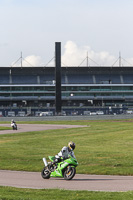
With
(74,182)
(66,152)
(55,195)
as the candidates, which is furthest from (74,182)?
(55,195)

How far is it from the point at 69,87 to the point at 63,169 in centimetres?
12586

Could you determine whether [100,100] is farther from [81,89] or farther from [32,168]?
[32,168]

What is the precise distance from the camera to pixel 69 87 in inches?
5669

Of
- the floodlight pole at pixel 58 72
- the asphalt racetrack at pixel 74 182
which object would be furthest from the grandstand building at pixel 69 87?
the asphalt racetrack at pixel 74 182

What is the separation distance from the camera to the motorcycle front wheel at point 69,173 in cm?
1805

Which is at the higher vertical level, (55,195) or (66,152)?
(66,152)

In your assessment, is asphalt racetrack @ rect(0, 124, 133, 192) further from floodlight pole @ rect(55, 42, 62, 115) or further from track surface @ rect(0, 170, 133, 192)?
floodlight pole @ rect(55, 42, 62, 115)

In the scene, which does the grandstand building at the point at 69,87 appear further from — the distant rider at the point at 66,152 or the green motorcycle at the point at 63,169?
the distant rider at the point at 66,152

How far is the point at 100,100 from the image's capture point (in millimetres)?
147750

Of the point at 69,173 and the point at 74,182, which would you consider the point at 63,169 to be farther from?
the point at 74,182

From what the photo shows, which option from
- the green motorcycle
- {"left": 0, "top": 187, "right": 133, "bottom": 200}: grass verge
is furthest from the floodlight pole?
{"left": 0, "top": 187, "right": 133, "bottom": 200}: grass verge

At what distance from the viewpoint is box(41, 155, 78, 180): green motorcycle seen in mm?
17938

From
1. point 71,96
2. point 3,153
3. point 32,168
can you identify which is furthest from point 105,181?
point 71,96

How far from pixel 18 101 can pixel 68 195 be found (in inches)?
5249
